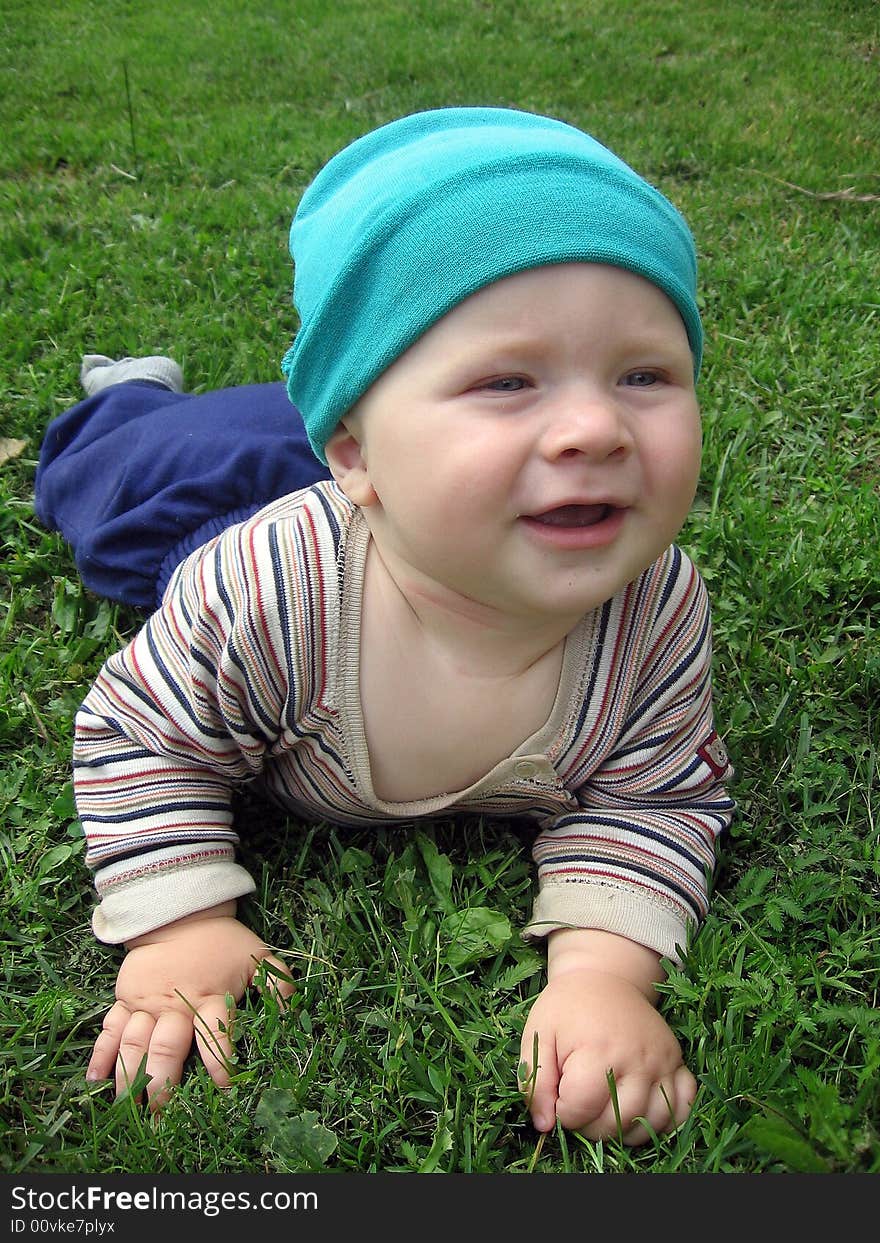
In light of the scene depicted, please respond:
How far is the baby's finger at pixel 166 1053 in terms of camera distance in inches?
65.4

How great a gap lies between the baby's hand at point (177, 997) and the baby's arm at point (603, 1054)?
1.40ft

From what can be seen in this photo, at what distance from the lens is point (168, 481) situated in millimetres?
2467

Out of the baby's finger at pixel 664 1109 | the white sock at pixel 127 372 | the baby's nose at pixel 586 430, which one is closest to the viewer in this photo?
the baby's nose at pixel 586 430

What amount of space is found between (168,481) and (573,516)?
1.26m

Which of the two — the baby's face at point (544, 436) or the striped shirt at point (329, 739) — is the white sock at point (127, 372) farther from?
the baby's face at point (544, 436)

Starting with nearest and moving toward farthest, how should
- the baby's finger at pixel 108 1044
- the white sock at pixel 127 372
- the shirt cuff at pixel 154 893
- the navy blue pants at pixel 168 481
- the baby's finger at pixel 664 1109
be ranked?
1. the baby's finger at pixel 664 1109
2. the baby's finger at pixel 108 1044
3. the shirt cuff at pixel 154 893
4. the navy blue pants at pixel 168 481
5. the white sock at pixel 127 372

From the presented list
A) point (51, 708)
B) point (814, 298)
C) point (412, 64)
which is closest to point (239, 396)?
point (51, 708)

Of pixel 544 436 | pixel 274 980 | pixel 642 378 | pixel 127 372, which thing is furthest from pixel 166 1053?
pixel 127 372

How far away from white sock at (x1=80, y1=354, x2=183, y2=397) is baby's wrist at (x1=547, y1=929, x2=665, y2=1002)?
1.87m

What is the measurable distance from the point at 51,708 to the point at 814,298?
2.61 metres

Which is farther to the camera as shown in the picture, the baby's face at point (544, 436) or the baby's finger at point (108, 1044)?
the baby's finger at point (108, 1044)

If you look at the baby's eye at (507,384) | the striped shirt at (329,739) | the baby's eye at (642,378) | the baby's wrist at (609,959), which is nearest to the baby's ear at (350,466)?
the striped shirt at (329,739)

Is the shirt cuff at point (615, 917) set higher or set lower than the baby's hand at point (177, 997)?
higher

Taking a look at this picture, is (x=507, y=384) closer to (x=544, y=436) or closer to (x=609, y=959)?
(x=544, y=436)
